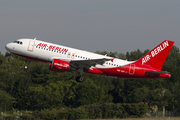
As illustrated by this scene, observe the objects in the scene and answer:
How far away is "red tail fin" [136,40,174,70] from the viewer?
43.8m

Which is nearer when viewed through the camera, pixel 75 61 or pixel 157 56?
pixel 75 61

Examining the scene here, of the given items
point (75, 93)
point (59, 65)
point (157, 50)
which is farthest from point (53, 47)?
point (75, 93)

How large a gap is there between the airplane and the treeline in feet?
64.1

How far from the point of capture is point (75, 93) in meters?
81.5

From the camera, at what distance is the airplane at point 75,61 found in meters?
39.8

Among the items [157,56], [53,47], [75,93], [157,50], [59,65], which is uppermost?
[157,50]

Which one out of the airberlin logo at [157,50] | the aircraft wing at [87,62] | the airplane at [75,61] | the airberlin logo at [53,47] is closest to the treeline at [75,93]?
the airberlin logo at [157,50]

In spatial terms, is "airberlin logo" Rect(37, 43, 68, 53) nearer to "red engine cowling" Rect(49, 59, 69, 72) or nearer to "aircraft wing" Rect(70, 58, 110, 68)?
"red engine cowling" Rect(49, 59, 69, 72)

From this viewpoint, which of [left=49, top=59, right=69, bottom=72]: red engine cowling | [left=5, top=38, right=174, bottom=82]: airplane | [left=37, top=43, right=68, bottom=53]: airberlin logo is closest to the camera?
[left=49, top=59, right=69, bottom=72]: red engine cowling

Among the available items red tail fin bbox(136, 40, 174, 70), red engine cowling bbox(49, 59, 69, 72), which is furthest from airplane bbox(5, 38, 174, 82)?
red tail fin bbox(136, 40, 174, 70)

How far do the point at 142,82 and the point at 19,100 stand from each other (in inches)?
1263

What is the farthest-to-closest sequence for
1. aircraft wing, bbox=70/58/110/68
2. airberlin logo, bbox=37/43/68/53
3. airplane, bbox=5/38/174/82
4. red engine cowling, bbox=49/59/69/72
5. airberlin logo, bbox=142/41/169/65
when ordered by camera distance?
airberlin logo, bbox=142/41/169/65
airberlin logo, bbox=37/43/68/53
airplane, bbox=5/38/174/82
red engine cowling, bbox=49/59/69/72
aircraft wing, bbox=70/58/110/68

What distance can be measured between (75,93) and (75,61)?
43.0 m

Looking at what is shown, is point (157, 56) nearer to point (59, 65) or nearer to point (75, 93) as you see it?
point (59, 65)
